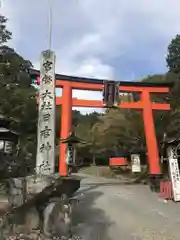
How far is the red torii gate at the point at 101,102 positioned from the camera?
20.1m

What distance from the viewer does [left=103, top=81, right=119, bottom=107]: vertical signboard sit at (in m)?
20.9

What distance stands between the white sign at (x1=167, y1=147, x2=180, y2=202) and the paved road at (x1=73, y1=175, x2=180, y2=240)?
1.82ft

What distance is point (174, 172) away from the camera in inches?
659

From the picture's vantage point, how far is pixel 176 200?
53.1 ft

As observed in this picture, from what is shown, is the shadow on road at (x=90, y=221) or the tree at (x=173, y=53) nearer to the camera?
the shadow on road at (x=90, y=221)

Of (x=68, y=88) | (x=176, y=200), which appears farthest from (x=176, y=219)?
(x=68, y=88)

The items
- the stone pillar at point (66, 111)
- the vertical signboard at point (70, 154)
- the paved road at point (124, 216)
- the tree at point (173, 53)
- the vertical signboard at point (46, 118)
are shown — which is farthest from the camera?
the tree at point (173, 53)

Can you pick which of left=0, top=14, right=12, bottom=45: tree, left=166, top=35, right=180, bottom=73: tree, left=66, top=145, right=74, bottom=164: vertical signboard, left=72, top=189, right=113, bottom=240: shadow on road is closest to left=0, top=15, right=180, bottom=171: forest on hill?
left=0, top=14, right=12, bottom=45: tree

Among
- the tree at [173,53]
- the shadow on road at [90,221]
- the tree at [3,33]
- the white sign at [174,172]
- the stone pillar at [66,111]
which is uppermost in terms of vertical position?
the tree at [173,53]

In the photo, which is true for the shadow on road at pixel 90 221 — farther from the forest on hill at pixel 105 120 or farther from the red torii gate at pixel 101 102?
the forest on hill at pixel 105 120

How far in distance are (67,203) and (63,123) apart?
31.3 ft

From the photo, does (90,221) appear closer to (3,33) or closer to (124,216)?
(124,216)

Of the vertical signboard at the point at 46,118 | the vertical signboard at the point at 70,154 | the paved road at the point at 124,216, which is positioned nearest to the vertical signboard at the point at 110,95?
the paved road at the point at 124,216

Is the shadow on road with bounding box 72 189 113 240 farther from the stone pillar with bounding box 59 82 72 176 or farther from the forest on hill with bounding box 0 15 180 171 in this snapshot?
the forest on hill with bounding box 0 15 180 171
